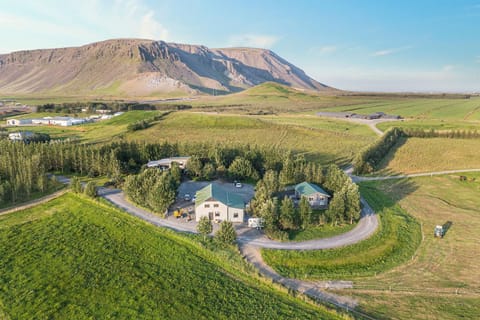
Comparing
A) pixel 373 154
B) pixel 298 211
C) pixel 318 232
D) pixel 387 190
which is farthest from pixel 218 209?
pixel 373 154

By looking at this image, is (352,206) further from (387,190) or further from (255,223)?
(387,190)

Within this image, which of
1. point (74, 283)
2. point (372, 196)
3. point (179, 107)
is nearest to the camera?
point (74, 283)

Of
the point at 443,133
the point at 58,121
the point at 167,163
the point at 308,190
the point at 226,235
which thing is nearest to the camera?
the point at 226,235

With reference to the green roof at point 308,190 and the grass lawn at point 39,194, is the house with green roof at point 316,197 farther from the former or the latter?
the grass lawn at point 39,194

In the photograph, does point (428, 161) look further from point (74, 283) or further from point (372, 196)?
point (74, 283)

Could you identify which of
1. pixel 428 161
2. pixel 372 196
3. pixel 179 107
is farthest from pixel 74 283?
pixel 179 107

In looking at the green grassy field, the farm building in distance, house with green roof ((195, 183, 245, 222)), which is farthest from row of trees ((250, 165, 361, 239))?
the farm building in distance
